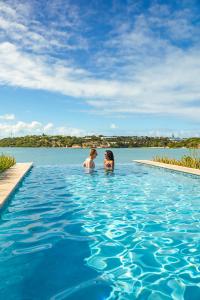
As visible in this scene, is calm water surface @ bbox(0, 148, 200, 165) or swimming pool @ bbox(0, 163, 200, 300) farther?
calm water surface @ bbox(0, 148, 200, 165)

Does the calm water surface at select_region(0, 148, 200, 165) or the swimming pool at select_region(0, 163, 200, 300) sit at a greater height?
the swimming pool at select_region(0, 163, 200, 300)

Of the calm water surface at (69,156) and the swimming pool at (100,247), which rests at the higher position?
the swimming pool at (100,247)

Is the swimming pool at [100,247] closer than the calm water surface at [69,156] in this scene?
Yes

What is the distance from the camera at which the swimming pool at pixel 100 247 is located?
4.04 m

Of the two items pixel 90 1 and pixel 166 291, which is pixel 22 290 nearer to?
pixel 166 291

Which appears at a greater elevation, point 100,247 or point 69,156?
point 100,247

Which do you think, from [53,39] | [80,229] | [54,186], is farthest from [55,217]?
[53,39]

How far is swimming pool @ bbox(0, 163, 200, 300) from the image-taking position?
404cm

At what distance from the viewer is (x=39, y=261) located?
16.0ft

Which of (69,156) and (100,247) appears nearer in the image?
(100,247)

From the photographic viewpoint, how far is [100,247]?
5.53 m

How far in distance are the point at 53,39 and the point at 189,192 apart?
10.7 metres

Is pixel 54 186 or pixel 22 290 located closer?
pixel 22 290

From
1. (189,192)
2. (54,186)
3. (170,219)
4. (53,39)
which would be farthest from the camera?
(53,39)
